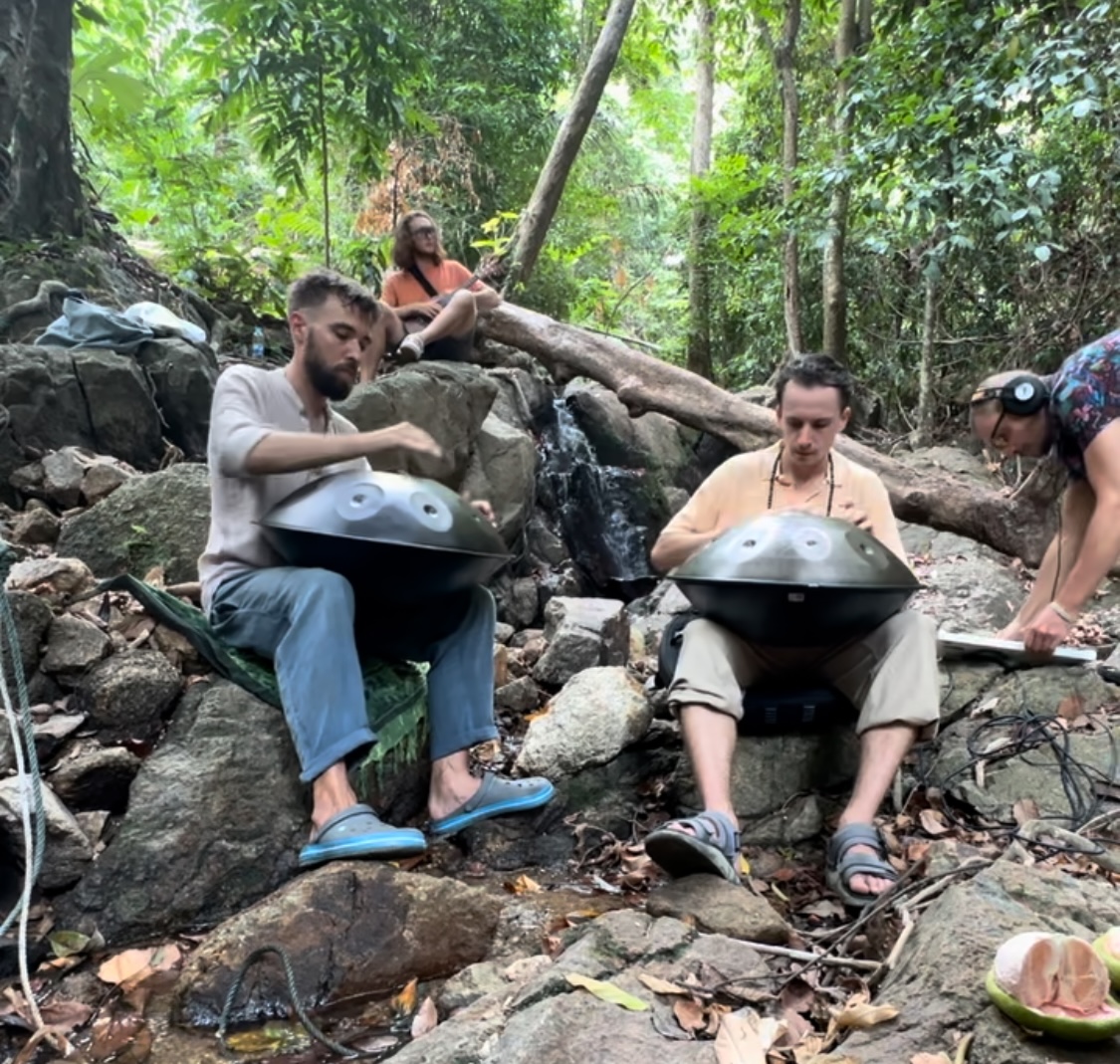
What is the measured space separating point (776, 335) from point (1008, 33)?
235 inches

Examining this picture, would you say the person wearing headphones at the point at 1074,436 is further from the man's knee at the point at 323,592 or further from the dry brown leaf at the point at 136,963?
the dry brown leaf at the point at 136,963

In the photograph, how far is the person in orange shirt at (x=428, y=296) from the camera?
20.1 ft

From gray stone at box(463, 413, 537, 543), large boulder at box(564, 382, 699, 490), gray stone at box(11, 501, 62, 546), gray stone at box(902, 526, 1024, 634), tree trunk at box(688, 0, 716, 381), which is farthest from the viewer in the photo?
tree trunk at box(688, 0, 716, 381)

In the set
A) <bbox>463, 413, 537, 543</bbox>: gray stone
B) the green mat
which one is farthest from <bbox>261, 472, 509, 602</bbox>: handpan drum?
<bbox>463, 413, 537, 543</bbox>: gray stone

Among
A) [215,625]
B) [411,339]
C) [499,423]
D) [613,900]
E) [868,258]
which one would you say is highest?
[868,258]

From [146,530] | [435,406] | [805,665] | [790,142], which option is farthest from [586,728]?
[790,142]

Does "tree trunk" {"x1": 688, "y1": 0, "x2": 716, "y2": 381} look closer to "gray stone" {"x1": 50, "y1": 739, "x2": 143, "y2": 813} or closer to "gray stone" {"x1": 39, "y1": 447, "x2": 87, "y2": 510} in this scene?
"gray stone" {"x1": 39, "y1": 447, "x2": 87, "y2": 510}

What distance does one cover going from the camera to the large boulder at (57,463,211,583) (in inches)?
139

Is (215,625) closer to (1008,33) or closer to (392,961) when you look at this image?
(392,961)

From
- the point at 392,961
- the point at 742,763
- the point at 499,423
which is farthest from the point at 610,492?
the point at 392,961

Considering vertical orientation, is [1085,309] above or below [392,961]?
above

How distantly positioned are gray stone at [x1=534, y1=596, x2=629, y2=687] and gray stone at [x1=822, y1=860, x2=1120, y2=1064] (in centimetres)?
222

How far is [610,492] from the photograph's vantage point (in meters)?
7.17

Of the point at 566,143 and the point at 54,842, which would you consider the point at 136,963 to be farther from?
the point at 566,143
